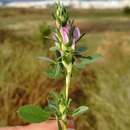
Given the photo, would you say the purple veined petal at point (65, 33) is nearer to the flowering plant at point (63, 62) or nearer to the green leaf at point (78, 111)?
the flowering plant at point (63, 62)

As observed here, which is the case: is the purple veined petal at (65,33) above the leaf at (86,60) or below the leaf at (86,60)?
above

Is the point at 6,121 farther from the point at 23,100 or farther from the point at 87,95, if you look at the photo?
the point at 87,95

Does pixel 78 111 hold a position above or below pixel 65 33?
below

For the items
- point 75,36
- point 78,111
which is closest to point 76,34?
point 75,36

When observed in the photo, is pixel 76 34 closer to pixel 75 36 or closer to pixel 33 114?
pixel 75 36

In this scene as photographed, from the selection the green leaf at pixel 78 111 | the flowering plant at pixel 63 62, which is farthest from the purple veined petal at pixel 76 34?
the green leaf at pixel 78 111

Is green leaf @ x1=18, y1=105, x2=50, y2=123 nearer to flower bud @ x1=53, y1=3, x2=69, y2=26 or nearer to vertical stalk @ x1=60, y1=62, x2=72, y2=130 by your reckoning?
vertical stalk @ x1=60, y1=62, x2=72, y2=130

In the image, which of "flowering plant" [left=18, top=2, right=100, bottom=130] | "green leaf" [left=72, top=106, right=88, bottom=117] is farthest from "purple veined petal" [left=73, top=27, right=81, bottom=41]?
"green leaf" [left=72, top=106, right=88, bottom=117]

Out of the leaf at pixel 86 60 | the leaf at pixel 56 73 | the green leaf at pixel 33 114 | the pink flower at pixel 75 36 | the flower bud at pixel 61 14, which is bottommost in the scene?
the green leaf at pixel 33 114
